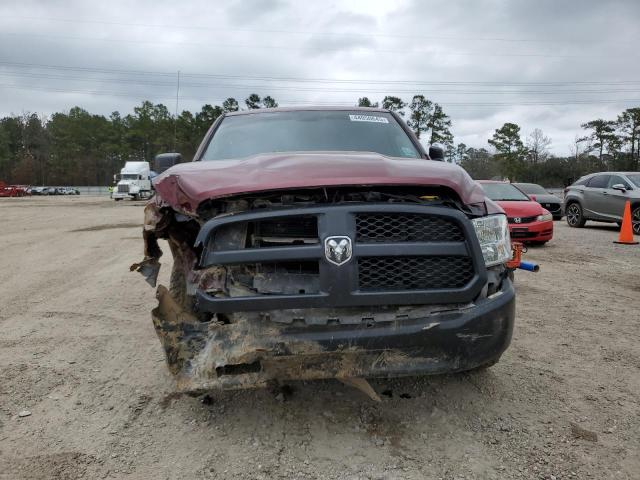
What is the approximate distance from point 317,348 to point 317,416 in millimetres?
694

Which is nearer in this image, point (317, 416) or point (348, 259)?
point (348, 259)

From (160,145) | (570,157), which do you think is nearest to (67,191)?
(160,145)

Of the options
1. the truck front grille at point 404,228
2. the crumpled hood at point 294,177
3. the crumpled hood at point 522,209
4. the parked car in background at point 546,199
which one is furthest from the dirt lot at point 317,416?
the parked car in background at point 546,199

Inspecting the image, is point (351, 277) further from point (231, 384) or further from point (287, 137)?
point (287, 137)

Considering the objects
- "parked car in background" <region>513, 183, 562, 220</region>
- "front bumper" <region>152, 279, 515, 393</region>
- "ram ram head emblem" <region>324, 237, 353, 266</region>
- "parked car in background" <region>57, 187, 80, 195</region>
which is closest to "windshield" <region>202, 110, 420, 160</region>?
"ram ram head emblem" <region>324, 237, 353, 266</region>

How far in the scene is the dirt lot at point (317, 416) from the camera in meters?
2.26

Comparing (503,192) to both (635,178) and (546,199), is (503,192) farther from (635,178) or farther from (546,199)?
(546,199)

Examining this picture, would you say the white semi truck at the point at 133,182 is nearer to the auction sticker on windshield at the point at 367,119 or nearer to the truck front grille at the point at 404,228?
the auction sticker on windshield at the point at 367,119

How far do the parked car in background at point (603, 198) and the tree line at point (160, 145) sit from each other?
3792 centimetres

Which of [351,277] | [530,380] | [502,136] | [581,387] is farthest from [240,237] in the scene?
[502,136]

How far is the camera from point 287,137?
379cm

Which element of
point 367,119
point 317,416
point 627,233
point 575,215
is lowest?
point 317,416

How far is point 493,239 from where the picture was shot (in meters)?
2.54

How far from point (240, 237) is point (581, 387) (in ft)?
7.82
